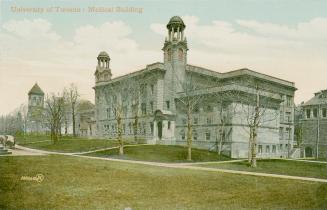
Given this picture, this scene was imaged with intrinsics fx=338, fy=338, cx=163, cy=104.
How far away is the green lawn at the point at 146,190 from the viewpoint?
13141mm

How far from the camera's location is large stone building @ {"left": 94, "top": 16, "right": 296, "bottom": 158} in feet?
121

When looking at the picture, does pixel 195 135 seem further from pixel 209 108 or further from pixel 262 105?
pixel 262 105

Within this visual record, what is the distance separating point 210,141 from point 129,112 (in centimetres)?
1420

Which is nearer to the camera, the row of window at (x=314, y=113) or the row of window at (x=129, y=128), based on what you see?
the row of window at (x=314, y=113)

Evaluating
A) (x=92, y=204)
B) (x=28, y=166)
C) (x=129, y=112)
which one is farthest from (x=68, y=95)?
(x=92, y=204)

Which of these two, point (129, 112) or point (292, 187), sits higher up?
point (129, 112)

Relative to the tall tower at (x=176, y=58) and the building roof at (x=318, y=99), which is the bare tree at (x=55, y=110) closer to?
the tall tower at (x=176, y=58)

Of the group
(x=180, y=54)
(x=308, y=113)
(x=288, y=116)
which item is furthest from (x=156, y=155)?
(x=288, y=116)

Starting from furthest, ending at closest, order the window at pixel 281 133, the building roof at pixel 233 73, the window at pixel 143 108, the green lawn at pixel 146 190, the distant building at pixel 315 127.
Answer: the window at pixel 143 108, the window at pixel 281 133, the building roof at pixel 233 73, the distant building at pixel 315 127, the green lawn at pixel 146 190

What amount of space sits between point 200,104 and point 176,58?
6256 mm

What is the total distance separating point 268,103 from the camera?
130 feet

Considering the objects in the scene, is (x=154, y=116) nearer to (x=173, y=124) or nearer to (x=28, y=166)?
(x=173, y=124)

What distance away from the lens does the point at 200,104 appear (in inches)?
1592

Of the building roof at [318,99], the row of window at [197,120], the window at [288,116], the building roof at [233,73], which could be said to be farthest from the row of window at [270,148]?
the building roof at [233,73]
